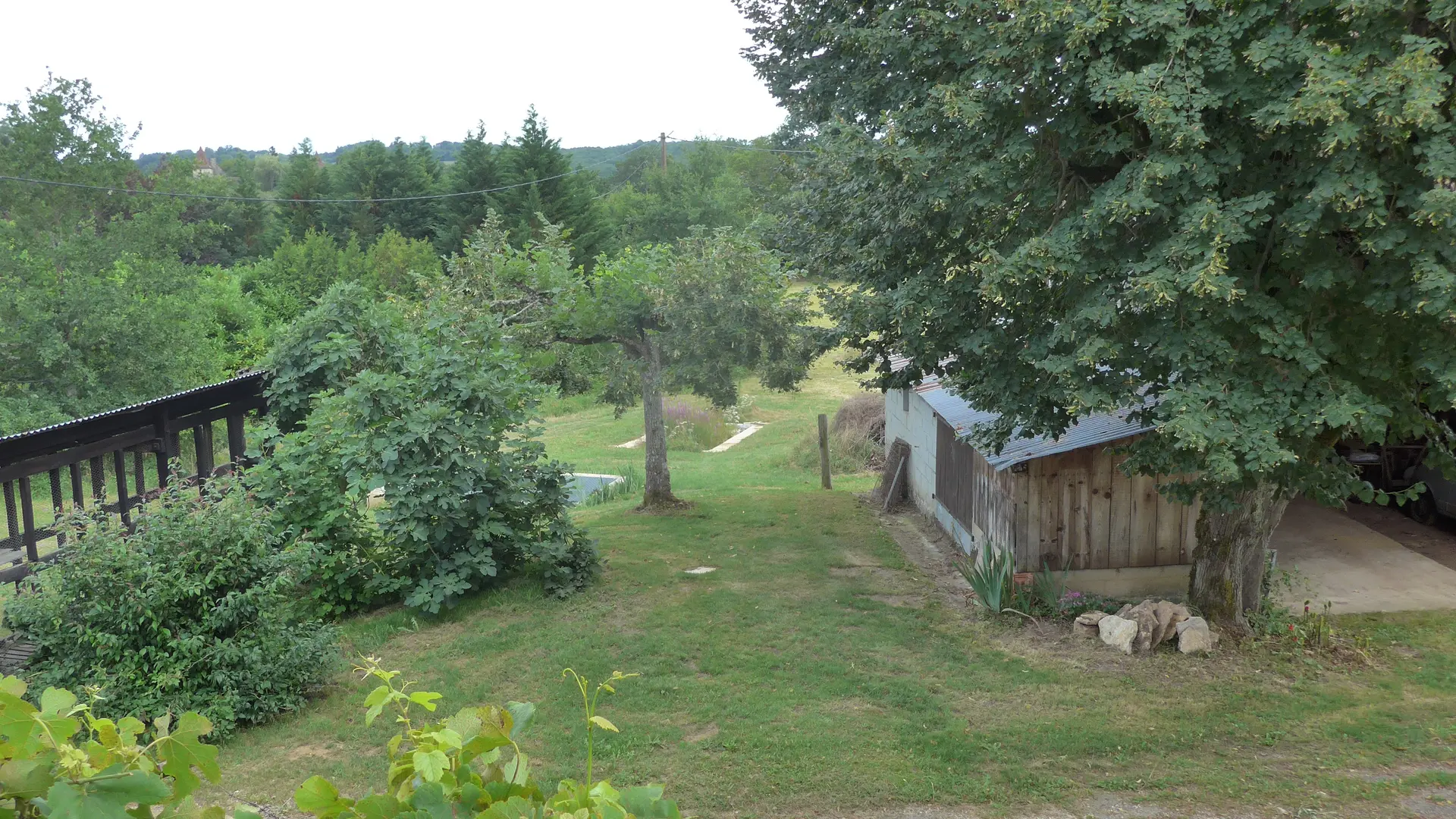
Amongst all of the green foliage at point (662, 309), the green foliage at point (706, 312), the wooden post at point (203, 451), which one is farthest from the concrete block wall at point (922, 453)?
the wooden post at point (203, 451)

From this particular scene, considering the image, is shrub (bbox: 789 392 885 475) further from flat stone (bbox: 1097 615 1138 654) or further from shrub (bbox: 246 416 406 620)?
shrub (bbox: 246 416 406 620)

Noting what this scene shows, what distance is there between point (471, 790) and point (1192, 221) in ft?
23.7

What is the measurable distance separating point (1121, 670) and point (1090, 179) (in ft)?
15.2

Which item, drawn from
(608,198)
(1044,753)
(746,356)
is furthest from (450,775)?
(608,198)

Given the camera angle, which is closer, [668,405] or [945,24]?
[945,24]

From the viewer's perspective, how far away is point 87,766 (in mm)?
1512

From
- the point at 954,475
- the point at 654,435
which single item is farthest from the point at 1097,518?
the point at 654,435

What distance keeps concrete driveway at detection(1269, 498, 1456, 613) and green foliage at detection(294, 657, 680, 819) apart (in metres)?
11.7

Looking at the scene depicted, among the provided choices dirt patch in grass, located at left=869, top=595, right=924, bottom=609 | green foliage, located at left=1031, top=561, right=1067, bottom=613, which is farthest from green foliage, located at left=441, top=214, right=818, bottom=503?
green foliage, located at left=1031, top=561, right=1067, bottom=613

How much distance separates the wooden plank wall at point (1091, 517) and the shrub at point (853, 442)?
10.8m

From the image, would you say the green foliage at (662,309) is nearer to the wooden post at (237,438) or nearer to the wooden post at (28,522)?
the wooden post at (237,438)

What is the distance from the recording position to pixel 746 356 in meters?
15.1

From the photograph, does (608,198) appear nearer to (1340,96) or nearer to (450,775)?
(1340,96)

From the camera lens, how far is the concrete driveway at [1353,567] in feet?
37.3
